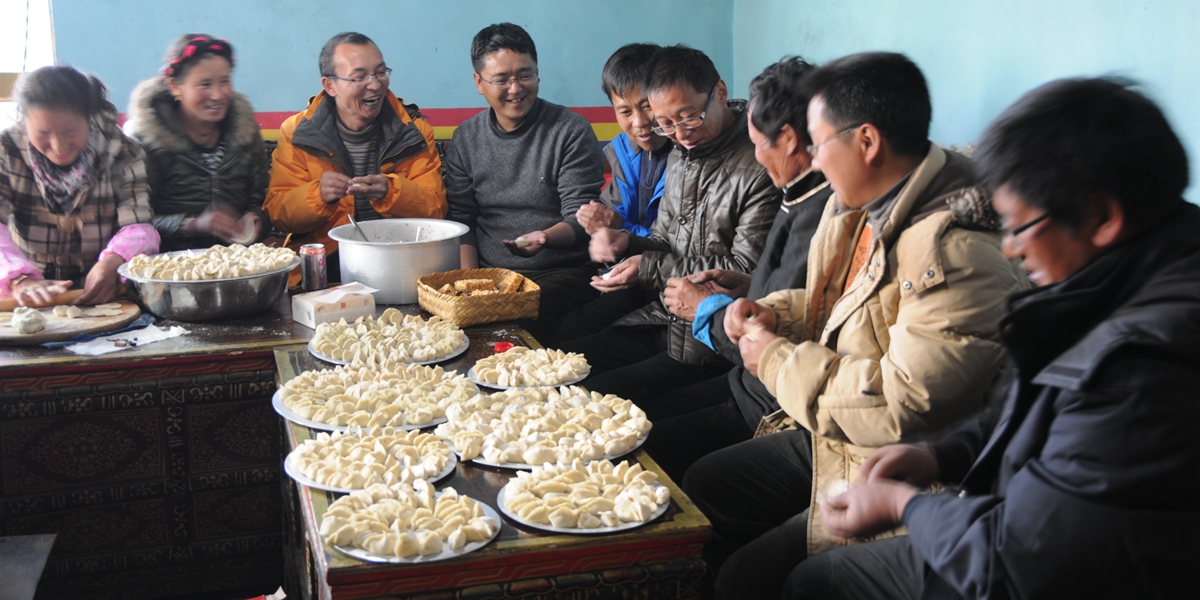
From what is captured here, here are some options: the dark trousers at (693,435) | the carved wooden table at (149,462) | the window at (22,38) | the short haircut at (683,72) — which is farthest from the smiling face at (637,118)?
the window at (22,38)

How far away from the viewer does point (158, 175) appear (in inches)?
139

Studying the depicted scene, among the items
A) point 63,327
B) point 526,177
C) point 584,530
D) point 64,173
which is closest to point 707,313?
point 584,530

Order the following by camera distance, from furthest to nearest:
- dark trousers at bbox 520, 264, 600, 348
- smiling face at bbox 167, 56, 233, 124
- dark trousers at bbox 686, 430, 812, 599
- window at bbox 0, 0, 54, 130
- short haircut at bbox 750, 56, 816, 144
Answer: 1. window at bbox 0, 0, 54, 130
2. dark trousers at bbox 520, 264, 600, 348
3. smiling face at bbox 167, 56, 233, 124
4. short haircut at bbox 750, 56, 816, 144
5. dark trousers at bbox 686, 430, 812, 599

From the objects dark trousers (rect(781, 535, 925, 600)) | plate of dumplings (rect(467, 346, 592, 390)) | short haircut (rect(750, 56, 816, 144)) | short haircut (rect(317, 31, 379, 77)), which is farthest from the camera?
short haircut (rect(317, 31, 379, 77))

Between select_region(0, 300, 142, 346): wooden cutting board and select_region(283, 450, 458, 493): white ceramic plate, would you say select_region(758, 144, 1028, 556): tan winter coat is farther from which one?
select_region(0, 300, 142, 346): wooden cutting board

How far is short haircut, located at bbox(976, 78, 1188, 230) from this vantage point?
1092 millimetres

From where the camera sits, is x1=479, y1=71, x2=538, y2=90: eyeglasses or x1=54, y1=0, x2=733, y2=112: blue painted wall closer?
x1=479, y1=71, x2=538, y2=90: eyeglasses

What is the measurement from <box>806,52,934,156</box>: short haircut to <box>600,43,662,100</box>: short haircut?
5.54 feet

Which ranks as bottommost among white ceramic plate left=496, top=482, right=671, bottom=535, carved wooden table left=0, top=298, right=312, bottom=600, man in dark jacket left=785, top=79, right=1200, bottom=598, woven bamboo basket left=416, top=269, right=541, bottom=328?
carved wooden table left=0, top=298, right=312, bottom=600

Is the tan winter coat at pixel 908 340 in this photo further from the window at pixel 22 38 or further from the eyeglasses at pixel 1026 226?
the window at pixel 22 38

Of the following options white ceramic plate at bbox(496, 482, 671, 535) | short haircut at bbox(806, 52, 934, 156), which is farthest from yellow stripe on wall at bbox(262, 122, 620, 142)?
white ceramic plate at bbox(496, 482, 671, 535)

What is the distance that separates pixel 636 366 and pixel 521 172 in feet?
4.71

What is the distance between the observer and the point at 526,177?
13.4ft

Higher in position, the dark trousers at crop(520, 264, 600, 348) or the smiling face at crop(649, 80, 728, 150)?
the smiling face at crop(649, 80, 728, 150)
